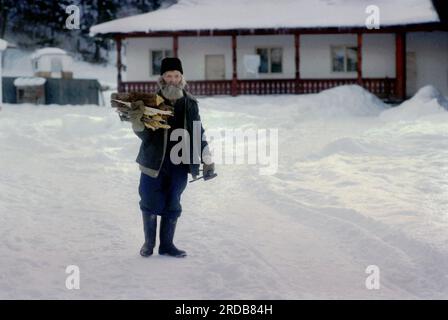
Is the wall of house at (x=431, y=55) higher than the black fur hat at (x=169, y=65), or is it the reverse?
the wall of house at (x=431, y=55)

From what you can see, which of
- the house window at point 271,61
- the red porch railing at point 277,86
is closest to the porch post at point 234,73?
the red porch railing at point 277,86

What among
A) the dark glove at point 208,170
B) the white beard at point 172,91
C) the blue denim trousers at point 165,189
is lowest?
the blue denim trousers at point 165,189

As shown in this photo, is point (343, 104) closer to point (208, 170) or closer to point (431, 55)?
point (431, 55)

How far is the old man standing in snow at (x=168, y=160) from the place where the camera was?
20.2 feet

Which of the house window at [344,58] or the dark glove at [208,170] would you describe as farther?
the house window at [344,58]

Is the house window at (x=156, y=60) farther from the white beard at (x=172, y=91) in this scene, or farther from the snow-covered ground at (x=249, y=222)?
the white beard at (x=172, y=91)

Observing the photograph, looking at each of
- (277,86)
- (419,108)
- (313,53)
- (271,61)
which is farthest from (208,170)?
(271,61)

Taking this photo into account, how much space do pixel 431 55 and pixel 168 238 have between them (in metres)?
23.5

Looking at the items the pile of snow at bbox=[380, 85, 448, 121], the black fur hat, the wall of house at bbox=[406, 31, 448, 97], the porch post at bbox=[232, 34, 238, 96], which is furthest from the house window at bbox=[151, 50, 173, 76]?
the black fur hat

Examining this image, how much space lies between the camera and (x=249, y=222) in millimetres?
7973

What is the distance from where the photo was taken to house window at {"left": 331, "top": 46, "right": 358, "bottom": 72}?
28.0 m

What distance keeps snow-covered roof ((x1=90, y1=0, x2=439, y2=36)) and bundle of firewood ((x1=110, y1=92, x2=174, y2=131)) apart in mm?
20271

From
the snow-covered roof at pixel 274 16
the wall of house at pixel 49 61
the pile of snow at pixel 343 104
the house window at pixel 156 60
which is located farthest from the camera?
the wall of house at pixel 49 61

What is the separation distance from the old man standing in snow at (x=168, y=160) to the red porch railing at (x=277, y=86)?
68.9ft
